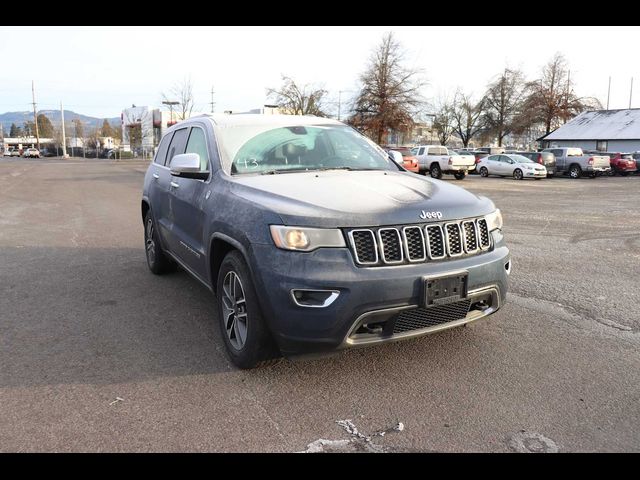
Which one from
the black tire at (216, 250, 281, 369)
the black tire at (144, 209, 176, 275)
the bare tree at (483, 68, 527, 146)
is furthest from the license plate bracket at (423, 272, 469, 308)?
the bare tree at (483, 68, 527, 146)

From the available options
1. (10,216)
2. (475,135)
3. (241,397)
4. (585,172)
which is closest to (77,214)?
(10,216)

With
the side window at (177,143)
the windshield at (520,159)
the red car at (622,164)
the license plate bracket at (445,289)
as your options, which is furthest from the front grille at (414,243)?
the red car at (622,164)

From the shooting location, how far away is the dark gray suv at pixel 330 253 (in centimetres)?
312

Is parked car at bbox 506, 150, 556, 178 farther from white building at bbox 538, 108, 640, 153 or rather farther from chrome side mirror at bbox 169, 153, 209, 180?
chrome side mirror at bbox 169, 153, 209, 180

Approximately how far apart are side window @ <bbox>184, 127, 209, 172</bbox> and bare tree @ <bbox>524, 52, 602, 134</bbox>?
5863 centimetres

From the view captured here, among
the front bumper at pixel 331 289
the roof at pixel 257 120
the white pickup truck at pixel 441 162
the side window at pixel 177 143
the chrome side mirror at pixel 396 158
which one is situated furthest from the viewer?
the white pickup truck at pixel 441 162

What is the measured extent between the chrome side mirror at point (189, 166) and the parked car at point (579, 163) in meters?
30.4

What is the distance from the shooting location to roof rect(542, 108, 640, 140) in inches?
2019

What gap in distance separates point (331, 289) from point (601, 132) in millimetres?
57710

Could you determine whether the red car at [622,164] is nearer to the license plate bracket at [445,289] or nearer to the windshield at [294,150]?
the windshield at [294,150]

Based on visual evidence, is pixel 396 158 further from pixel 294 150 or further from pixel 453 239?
pixel 453 239

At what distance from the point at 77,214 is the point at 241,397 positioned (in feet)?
34.4

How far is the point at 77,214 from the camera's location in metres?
12.3
